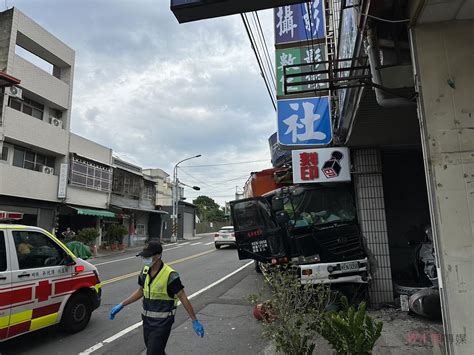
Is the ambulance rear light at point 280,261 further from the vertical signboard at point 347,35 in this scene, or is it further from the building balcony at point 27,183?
the building balcony at point 27,183

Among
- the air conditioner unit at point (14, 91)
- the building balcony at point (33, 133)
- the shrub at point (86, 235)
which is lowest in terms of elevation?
the shrub at point (86, 235)

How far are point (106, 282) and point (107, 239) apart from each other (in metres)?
16.0

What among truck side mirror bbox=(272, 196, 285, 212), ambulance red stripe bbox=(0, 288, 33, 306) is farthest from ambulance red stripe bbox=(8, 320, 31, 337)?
truck side mirror bbox=(272, 196, 285, 212)

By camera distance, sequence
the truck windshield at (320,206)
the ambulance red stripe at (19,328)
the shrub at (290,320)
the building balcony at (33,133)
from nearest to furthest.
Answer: the shrub at (290,320)
the ambulance red stripe at (19,328)
the truck windshield at (320,206)
the building balcony at (33,133)

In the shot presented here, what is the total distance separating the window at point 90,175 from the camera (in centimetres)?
2358

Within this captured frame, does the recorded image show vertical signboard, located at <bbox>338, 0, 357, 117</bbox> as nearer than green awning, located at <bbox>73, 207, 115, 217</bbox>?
Yes

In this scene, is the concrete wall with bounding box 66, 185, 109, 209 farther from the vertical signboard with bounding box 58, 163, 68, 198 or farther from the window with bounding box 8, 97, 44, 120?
the window with bounding box 8, 97, 44, 120

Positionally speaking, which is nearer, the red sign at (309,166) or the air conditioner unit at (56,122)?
the red sign at (309,166)

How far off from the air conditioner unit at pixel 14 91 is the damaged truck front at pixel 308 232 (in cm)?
1569

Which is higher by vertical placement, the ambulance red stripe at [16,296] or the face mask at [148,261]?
the face mask at [148,261]

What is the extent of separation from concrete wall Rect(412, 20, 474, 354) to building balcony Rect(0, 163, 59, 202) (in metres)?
19.6

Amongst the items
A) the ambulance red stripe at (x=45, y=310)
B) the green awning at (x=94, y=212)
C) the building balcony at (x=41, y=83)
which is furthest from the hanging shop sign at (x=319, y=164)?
the green awning at (x=94, y=212)

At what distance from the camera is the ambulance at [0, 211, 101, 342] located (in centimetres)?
497

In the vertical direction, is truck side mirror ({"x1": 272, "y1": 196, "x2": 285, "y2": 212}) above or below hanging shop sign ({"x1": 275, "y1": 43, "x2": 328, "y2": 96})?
below
